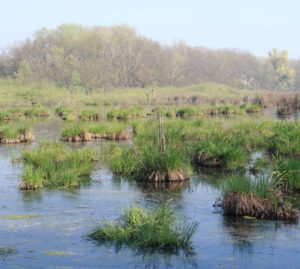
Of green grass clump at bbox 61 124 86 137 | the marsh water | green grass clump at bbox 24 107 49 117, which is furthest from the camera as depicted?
green grass clump at bbox 24 107 49 117

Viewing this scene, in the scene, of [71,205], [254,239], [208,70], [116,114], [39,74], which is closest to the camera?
[254,239]

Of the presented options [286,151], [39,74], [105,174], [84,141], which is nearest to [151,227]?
→ [105,174]

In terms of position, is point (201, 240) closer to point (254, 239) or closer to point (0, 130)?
point (254, 239)

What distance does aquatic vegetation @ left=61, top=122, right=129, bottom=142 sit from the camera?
20250 millimetres

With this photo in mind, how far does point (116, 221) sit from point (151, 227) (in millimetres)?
1066

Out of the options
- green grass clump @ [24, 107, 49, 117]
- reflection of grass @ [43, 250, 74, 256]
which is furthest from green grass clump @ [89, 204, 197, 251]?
green grass clump @ [24, 107, 49, 117]

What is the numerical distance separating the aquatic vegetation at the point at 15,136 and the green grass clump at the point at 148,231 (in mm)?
12602

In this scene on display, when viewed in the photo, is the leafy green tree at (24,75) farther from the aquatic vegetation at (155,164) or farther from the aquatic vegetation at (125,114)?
the aquatic vegetation at (155,164)

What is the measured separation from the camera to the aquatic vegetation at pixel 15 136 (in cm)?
2012

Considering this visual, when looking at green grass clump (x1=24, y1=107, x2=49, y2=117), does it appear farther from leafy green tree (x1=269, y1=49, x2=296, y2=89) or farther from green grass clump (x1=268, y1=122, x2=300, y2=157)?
leafy green tree (x1=269, y1=49, x2=296, y2=89)

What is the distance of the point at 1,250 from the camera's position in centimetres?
746

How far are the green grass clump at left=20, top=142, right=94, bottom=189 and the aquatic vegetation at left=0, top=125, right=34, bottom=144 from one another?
17.0 ft

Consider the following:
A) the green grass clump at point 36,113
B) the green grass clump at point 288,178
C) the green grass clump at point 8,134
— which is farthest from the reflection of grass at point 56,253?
the green grass clump at point 36,113

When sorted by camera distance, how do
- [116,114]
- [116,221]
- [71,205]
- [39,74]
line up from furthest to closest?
[39,74], [116,114], [71,205], [116,221]
